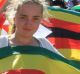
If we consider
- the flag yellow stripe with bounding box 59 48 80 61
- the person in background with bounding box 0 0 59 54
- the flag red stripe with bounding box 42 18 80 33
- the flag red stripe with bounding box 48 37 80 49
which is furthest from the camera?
the flag red stripe with bounding box 42 18 80 33

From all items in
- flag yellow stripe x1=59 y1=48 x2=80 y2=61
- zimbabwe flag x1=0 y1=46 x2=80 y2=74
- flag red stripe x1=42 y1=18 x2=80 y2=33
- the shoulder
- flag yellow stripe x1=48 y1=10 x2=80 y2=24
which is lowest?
flag yellow stripe x1=59 y1=48 x2=80 y2=61

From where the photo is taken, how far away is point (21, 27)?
3.08m

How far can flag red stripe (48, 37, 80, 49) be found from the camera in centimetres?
444

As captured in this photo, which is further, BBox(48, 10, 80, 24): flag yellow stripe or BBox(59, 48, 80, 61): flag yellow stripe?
BBox(48, 10, 80, 24): flag yellow stripe

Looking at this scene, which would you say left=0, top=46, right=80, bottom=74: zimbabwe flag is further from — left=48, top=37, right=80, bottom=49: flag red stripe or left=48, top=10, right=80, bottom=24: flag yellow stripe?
left=48, top=10, right=80, bottom=24: flag yellow stripe

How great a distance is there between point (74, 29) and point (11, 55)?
5.35 feet

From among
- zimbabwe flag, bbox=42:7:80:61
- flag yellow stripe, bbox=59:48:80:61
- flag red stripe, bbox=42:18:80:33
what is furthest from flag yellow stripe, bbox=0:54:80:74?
flag red stripe, bbox=42:18:80:33

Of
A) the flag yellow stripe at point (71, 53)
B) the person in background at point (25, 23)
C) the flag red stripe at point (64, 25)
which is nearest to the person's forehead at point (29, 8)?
the person in background at point (25, 23)

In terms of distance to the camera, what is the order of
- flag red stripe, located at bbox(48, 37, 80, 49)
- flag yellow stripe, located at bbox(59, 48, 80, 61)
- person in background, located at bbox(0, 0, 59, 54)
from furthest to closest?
flag red stripe, located at bbox(48, 37, 80, 49)
flag yellow stripe, located at bbox(59, 48, 80, 61)
person in background, located at bbox(0, 0, 59, 54)

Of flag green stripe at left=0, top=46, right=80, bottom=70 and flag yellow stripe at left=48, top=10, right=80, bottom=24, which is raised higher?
flag green stripe at left=0, top=46, right=80, bottom=70

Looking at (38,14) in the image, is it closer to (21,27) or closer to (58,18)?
(21,27)

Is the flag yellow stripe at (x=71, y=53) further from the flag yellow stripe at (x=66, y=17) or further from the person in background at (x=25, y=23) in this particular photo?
the person in background at (x=25, y=23)

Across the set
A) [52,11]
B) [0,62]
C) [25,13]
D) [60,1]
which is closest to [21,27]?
[25,13]

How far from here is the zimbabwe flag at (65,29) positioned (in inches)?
176
